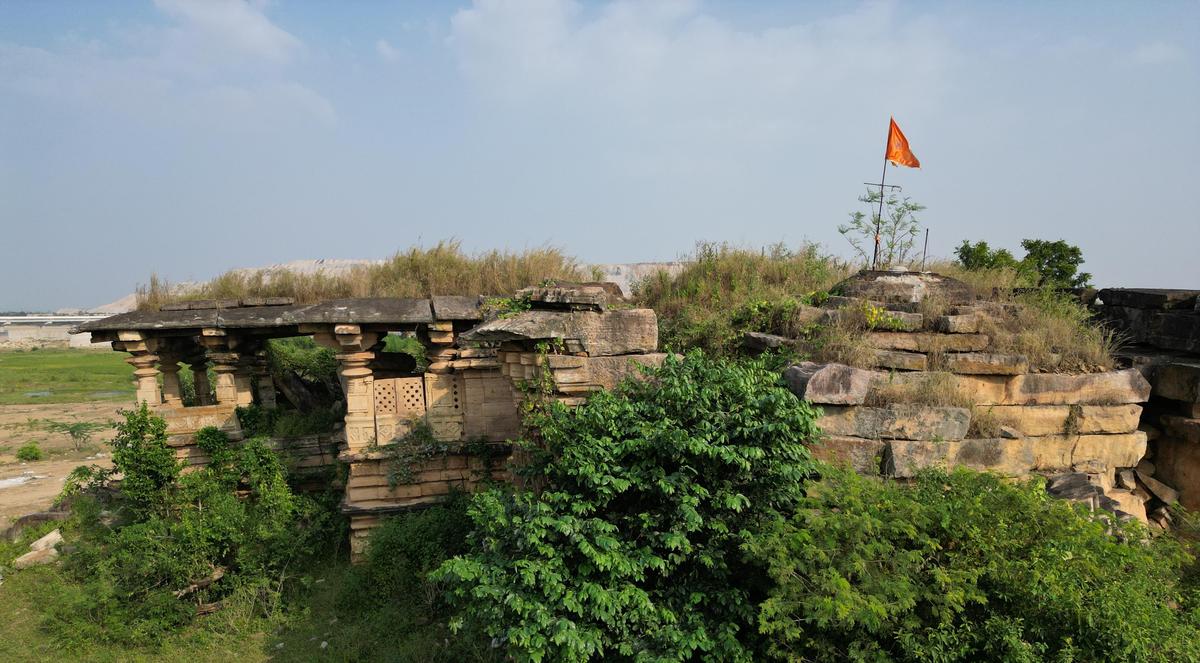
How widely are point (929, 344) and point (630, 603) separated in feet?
13.1

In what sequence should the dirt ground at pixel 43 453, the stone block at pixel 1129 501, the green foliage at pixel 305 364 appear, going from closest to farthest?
the stone block at pixel 1129 501 < the green foliage at pixel 305 364 < the dirt ground at pixel 43 453

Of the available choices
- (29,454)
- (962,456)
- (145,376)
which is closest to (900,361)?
(962,456)

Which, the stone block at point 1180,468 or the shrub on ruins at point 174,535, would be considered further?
the shrub on ruins at point 174,535

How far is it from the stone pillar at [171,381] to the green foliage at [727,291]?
21.4 ft

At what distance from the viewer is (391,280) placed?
8109 millimetres

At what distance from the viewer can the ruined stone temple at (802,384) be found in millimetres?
5188

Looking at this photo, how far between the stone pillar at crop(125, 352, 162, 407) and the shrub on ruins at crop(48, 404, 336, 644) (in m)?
0.46

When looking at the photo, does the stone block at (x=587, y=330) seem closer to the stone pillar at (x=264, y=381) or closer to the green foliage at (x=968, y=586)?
the green foliage at (x=968, y=586)

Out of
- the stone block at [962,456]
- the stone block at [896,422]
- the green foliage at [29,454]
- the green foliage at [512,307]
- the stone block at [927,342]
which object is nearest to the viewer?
the stone block at [962,456]

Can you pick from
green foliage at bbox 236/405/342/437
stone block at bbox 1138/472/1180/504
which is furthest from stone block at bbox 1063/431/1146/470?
green foliage at bbox 236/405/342/437

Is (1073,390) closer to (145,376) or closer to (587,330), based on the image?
(587,330)

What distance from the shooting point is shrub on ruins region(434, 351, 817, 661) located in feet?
12.0

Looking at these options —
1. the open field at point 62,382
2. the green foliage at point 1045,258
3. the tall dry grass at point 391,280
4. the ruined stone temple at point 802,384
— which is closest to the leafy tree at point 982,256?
the green foliage at point 1045,258

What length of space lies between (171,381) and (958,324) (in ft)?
32.6
